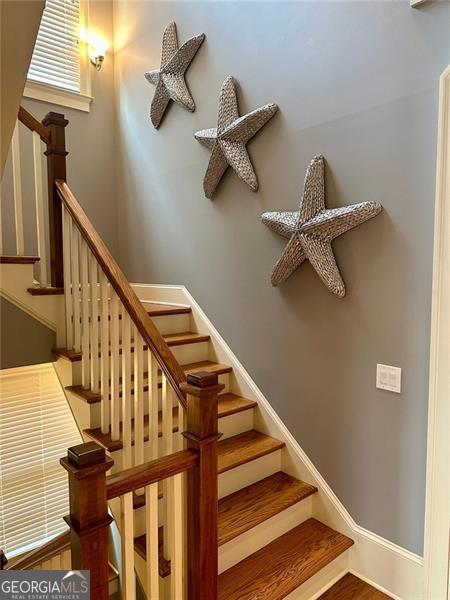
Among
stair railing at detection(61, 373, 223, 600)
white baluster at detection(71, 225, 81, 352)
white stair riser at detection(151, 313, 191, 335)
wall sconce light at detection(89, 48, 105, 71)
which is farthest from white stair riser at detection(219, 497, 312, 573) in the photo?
wall sconce light at detection(89, 48, 105, 71)

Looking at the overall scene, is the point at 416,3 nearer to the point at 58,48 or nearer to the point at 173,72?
the point at 173,72

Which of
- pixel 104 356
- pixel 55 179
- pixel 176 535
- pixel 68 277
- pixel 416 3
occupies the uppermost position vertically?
pixel 416 3

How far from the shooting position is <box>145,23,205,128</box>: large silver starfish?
9.19ft

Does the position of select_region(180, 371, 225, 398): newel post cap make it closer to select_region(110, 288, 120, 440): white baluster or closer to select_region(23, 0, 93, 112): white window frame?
select_region(110, 288, 120, 440): white baluster

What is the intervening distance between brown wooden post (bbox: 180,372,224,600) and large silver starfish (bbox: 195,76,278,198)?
147 centimetres

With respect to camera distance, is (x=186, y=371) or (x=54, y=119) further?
(x=186, y=371)

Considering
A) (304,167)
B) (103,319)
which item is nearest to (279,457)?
(103,319)

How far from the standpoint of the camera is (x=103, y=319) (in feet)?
6.61

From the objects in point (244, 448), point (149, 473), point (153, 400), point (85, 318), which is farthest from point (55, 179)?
point (244, 448)

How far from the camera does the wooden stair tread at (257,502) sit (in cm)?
190

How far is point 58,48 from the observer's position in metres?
3.44

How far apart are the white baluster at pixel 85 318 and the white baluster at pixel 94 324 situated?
6 cm

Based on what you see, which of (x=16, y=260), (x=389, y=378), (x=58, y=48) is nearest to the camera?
(x=389, y=378)

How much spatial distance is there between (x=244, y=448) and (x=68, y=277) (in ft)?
4.83
